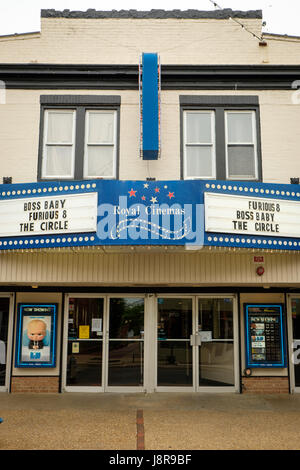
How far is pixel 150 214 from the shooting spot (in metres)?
7.84

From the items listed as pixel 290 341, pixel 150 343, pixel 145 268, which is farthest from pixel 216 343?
pixel 145 268

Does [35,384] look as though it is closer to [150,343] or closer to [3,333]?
[3,333]

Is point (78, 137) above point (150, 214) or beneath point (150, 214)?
above

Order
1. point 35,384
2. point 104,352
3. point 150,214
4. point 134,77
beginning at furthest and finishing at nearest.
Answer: point 104,352 < point 35,384 < point 134,77 < point 150,214

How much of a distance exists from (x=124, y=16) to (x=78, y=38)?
1231 millimetres

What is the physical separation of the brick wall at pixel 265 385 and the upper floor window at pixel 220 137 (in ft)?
15.7

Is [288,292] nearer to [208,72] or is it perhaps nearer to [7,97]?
[208,72]

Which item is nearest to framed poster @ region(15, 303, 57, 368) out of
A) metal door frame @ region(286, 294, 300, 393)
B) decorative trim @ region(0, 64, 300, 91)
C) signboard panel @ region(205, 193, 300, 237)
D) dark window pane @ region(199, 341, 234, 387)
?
dark window pane @ region(199, 341, 234, 387)

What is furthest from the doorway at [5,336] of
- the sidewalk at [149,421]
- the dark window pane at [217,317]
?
the dark window pane at [217,317]

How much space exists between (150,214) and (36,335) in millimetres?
4571

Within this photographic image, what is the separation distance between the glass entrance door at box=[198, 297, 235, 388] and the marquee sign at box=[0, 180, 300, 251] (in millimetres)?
Result: 2808

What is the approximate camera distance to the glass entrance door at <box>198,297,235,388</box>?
1027cm

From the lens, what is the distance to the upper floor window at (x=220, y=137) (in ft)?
32.2
